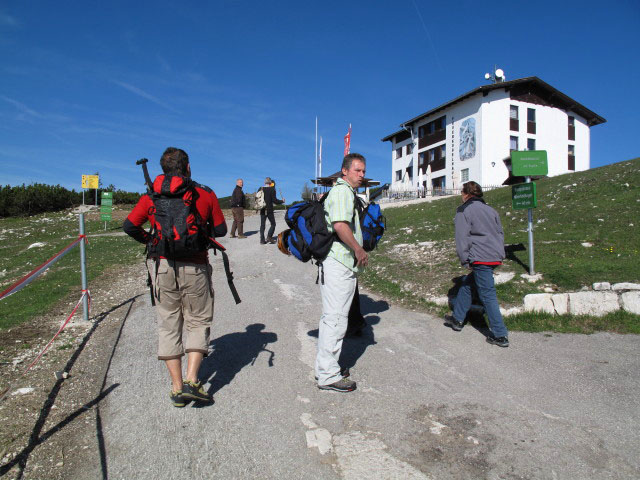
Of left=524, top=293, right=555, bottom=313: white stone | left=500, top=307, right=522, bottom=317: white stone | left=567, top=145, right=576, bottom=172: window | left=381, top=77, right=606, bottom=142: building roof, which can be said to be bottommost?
left=500, top=307, right=522, bottom=317: white stone

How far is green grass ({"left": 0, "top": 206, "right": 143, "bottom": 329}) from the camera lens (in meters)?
6.76

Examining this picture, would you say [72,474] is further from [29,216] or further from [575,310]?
[29,216]

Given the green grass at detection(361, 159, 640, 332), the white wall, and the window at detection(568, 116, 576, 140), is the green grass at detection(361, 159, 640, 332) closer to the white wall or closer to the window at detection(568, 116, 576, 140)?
the white wall

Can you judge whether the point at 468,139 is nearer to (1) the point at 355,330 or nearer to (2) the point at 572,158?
(2) the point at 572,158

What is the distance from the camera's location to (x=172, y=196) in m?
3.10

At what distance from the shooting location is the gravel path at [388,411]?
2498 mm

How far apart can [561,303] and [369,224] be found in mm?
3351

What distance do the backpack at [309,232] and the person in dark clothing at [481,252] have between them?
224 centimetres

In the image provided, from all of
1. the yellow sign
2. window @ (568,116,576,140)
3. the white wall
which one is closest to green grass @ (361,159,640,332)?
the yellow sign

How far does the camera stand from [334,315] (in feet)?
11.7

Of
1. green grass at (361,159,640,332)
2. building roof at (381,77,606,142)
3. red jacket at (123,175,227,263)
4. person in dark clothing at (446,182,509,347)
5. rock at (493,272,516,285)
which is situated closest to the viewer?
red jacket at (123,175,227,263)

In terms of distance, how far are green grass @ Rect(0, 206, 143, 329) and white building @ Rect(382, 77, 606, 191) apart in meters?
31.1

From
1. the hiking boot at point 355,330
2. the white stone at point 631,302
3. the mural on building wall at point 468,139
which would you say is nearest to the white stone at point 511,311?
the white stone at point 631,302

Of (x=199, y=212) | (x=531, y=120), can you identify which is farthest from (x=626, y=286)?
(x=531, y=120)
